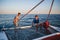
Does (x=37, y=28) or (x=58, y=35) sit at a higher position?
(x=58, y=35)

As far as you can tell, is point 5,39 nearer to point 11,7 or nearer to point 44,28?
point 44,28

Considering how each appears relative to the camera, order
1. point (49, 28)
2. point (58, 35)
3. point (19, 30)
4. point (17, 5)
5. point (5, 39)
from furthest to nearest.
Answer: point (17, 5), point (19, 30), point (49, 28), point (5, 39), point (58, 35)

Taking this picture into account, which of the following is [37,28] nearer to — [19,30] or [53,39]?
[19,30]

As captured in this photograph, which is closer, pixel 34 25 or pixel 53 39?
pixel 53 39

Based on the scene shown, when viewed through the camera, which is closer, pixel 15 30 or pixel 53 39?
pixel 53 39

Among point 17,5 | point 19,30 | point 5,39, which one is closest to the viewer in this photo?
point 5,39

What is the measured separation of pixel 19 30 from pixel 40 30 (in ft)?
3.01

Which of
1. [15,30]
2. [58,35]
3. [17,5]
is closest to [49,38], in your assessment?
[58,35]

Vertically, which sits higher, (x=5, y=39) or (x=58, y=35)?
(x=58, y=35)

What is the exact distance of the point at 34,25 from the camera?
20.0 feet

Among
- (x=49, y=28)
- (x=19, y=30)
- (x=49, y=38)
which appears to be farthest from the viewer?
(x=19, y=30)

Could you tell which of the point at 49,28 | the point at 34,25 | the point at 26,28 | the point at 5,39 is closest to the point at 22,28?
the point at 26,28

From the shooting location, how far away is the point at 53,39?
326cm

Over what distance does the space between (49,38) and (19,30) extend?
3.18 metres
